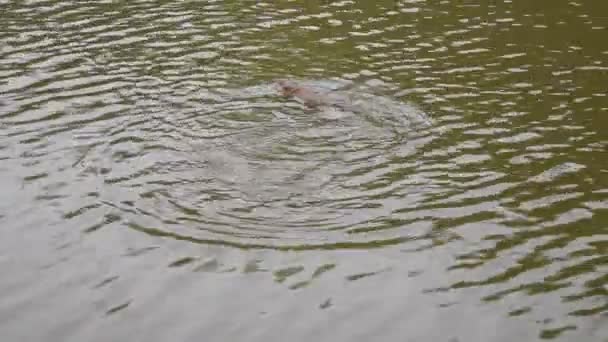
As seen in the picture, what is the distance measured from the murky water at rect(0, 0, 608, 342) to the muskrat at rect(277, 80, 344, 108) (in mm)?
145

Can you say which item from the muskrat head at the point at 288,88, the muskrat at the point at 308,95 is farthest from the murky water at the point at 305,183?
the muskrat head at the point at 288,88

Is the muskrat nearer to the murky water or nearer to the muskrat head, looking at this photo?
the muskrat head

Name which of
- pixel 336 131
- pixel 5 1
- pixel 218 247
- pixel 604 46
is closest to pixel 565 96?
pixel 604 46

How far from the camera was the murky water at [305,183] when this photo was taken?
9789 mm

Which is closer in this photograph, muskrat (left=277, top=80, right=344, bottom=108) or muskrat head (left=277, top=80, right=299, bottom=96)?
muskrat (left=277, top=80, right=344, bottom=108)

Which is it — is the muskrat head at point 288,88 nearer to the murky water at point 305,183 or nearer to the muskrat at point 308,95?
the muskrat at point 308,95

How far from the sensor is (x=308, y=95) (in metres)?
15.6

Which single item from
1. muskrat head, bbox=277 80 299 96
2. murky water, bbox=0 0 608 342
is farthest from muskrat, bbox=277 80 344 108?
murky water, bbox=0 0 608 342

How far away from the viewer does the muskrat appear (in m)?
15.5

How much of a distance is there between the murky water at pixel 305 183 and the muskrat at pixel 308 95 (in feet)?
0.48

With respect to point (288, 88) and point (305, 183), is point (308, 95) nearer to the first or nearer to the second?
point (288, 88)

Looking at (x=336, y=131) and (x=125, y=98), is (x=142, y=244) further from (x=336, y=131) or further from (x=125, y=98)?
(x=125, y=98)

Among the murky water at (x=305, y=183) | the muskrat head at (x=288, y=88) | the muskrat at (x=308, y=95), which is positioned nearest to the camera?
the murky water at (x=305, y=183)

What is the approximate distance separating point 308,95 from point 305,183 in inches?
139
